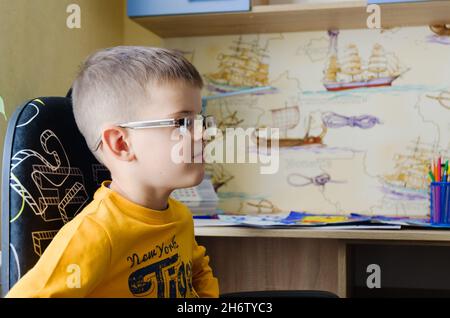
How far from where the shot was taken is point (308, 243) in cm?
177

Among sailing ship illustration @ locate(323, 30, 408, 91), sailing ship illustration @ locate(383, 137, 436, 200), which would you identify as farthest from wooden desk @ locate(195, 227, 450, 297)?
sailing ship illustration @ locate(323, 30, 408, 91)

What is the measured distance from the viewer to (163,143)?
3.08 ft

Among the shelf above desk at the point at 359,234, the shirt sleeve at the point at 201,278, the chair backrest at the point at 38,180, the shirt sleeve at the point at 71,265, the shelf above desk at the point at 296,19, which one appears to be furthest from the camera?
the shelf above desk at the point at 296,19

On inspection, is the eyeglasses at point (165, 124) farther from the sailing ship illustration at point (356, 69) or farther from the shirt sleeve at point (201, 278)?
the sailing ship illustration at point (356, 69)

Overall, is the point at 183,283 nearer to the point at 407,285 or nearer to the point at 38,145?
the point at 38,145

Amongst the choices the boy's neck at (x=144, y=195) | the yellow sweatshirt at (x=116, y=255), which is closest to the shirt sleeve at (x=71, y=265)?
the yellow sweatshirt at (x=116, y=255)

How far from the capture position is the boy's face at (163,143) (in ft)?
3.08

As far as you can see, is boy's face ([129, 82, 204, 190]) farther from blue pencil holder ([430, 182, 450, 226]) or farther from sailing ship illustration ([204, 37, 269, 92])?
sailing ship illustration ([204, 37, 269, 92])

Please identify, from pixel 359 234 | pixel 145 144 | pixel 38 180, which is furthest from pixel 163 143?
pixel 359 234

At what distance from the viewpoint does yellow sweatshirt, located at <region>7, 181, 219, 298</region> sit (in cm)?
71

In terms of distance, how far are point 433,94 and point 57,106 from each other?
1.24m

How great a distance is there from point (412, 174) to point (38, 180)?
1.27 m

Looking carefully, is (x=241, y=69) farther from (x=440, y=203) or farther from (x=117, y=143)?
(x=117, y=143)

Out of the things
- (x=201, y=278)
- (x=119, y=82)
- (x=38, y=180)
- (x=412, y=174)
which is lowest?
(x=201, y=278)
